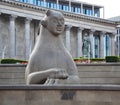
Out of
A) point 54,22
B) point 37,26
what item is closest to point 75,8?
point 37,26

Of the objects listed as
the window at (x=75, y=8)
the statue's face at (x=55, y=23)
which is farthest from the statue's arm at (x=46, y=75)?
the window at (x=75, y=8)

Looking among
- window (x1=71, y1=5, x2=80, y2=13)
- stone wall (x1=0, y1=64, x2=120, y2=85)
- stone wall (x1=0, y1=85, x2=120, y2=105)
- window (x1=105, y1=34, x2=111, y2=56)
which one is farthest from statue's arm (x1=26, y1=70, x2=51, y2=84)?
window (x1=71, y1=5, x2=80, y2=13)

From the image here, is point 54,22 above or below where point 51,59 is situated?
above

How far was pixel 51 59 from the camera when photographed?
1259 cm

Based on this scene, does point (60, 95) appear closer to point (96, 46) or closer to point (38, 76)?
point (38, 76)

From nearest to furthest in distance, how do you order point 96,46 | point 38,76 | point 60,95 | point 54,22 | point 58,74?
1. point 60,95
2. point 58,74
3. point 38,76
4. point 54,22
5. point 96,46

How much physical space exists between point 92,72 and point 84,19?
206ft

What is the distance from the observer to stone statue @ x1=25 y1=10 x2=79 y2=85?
12.0 m

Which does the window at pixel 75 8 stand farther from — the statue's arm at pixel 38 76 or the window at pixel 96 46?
the statue's arm at pixel 38 76

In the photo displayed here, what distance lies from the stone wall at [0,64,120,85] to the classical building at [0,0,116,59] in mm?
28799

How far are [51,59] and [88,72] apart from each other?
13588mm

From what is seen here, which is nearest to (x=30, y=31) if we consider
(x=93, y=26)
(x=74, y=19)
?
(x=74, y=19)

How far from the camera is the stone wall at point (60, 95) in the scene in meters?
10.6

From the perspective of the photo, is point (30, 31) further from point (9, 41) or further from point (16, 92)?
point (16, 92)
